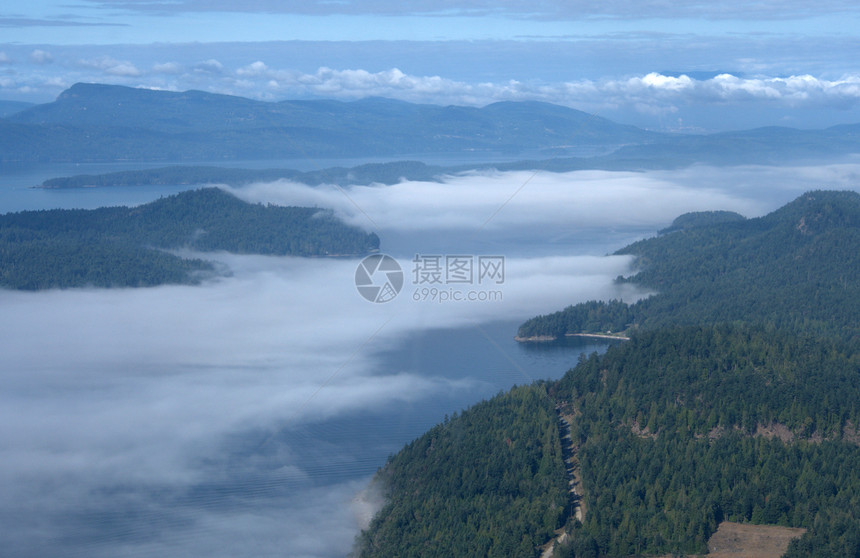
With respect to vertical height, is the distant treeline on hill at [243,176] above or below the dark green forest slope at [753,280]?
above

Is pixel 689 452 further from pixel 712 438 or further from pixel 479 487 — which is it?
pixel 479 487

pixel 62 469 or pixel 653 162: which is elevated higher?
pixel 653 162

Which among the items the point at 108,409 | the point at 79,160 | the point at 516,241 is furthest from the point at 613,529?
the point at 79,160

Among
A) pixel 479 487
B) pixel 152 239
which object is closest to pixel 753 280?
pixel 479 487

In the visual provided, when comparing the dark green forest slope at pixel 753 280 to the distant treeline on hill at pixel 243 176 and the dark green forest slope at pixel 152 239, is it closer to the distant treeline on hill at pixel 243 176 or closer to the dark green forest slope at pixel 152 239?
the dark green forest slope at pixel 152 239

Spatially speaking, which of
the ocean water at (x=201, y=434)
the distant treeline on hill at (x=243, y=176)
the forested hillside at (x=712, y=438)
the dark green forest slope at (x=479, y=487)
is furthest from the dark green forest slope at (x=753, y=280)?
the distant treeline on hill at (x=243, y=176)

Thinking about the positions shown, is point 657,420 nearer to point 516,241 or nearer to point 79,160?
point 516,241

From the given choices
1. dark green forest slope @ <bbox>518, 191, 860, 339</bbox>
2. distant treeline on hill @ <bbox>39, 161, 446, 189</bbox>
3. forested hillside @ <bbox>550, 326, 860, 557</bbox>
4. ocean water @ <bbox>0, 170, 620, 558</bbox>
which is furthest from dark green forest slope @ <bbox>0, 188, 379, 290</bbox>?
distant treeline on hill @ <bbox>39, 161, 446, 189</bbox>
